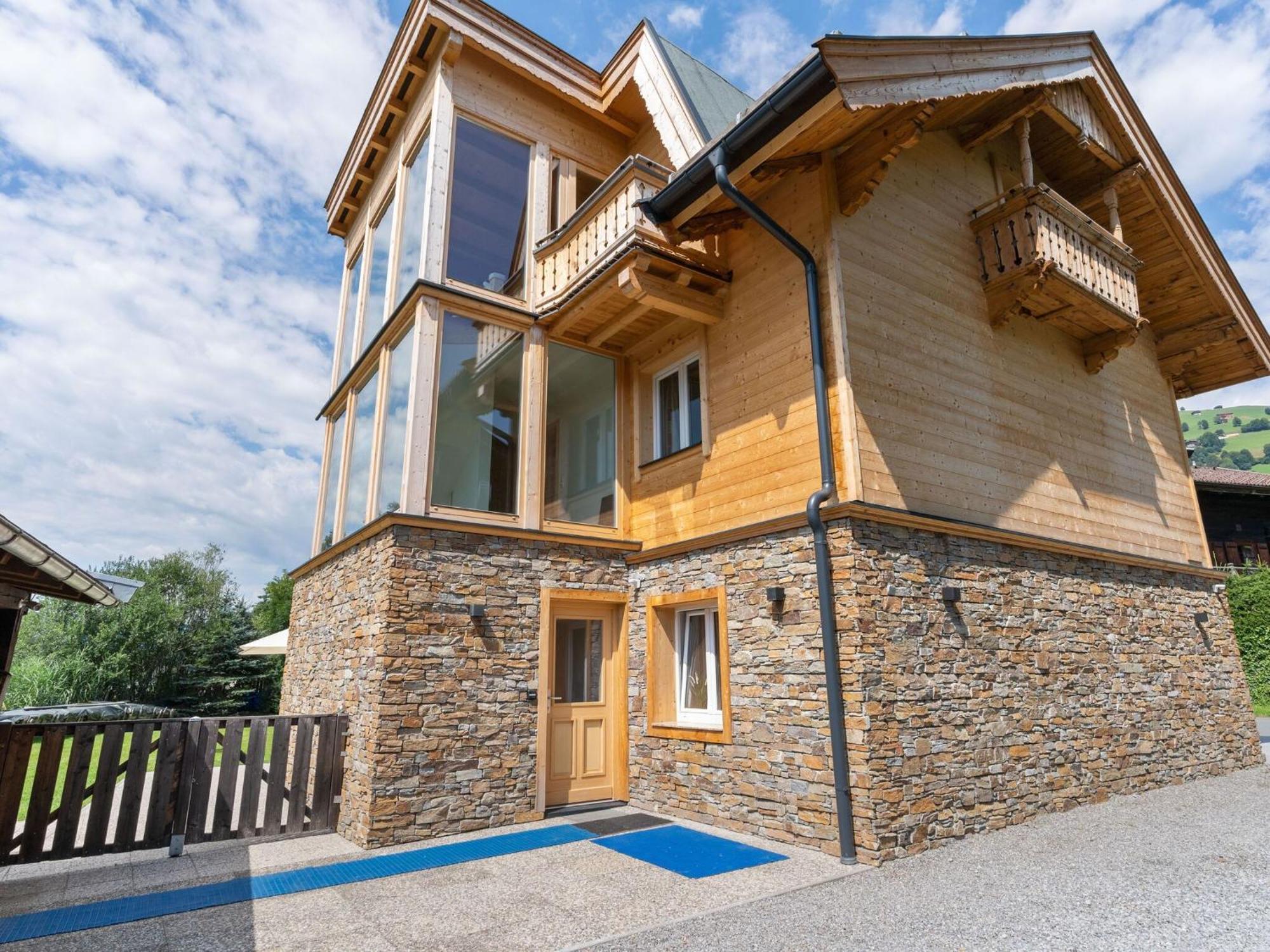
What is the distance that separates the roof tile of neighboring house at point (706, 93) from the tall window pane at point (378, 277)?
4.34m

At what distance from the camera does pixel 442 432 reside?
304 inches

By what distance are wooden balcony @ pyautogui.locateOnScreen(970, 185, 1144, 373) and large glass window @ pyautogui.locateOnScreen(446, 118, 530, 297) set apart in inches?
228

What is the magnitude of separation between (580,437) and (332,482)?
14.3ft

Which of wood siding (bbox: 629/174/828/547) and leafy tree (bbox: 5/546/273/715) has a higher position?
wood siding (bbox: 629/174/828/547)

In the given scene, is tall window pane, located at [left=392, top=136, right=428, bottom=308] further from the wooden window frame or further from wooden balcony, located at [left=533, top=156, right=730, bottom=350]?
the wooden window frame

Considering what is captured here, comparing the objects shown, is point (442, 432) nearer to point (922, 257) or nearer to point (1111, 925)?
point (922, 257)

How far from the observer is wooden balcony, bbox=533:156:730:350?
7.44 metres

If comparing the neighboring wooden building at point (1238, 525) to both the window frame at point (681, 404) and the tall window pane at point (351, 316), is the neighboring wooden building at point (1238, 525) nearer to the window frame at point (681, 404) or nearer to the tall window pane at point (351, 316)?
the window frame at point (681, 404)

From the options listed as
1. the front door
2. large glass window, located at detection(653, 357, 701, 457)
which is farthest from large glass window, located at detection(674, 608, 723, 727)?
large glass window, located at detection(653, 357, 701, 457)

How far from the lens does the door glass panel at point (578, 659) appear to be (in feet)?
26.1

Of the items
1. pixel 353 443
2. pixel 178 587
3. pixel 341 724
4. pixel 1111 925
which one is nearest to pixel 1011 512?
pixel 1111 925

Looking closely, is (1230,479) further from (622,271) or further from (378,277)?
(378,277)

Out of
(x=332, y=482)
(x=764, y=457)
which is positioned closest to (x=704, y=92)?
(x=764, y=457)

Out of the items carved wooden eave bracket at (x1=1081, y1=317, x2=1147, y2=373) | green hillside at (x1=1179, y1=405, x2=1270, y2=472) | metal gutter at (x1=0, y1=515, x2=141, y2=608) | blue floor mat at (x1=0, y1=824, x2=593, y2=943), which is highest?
Answer: green hillside at (x1=1179, y1=405, x2=1270, y2=472)
